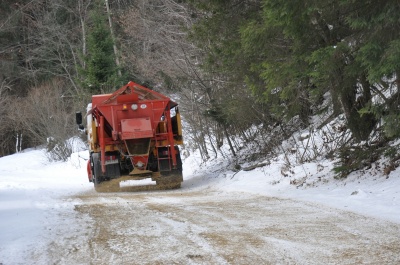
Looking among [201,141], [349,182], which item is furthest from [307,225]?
[201,141]

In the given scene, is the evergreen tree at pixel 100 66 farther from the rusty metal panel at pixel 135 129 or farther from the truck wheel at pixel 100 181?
the rusty metal panel at pixel 135 129

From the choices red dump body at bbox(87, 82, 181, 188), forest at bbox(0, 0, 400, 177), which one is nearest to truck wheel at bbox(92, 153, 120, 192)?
red dump body at bbox(87, 82, 181, 188)

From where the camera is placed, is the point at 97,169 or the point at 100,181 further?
the point at 100,181

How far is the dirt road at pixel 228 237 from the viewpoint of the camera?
5340 mm

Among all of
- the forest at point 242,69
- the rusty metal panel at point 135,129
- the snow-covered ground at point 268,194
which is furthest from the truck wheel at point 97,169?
the forest at point 242,69

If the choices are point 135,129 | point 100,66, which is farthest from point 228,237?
point 100,66

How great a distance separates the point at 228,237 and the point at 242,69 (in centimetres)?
664

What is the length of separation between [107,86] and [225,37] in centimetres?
1759

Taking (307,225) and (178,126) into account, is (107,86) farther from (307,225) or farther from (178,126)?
(307,225)

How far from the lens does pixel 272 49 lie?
1066 cm

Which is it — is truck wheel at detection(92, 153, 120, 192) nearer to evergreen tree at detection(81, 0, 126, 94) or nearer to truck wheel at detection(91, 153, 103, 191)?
truck wheel at detection(91, 153, 103, 191)

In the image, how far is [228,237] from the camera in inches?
248

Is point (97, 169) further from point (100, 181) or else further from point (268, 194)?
point (268, 194)

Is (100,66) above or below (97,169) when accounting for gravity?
above
